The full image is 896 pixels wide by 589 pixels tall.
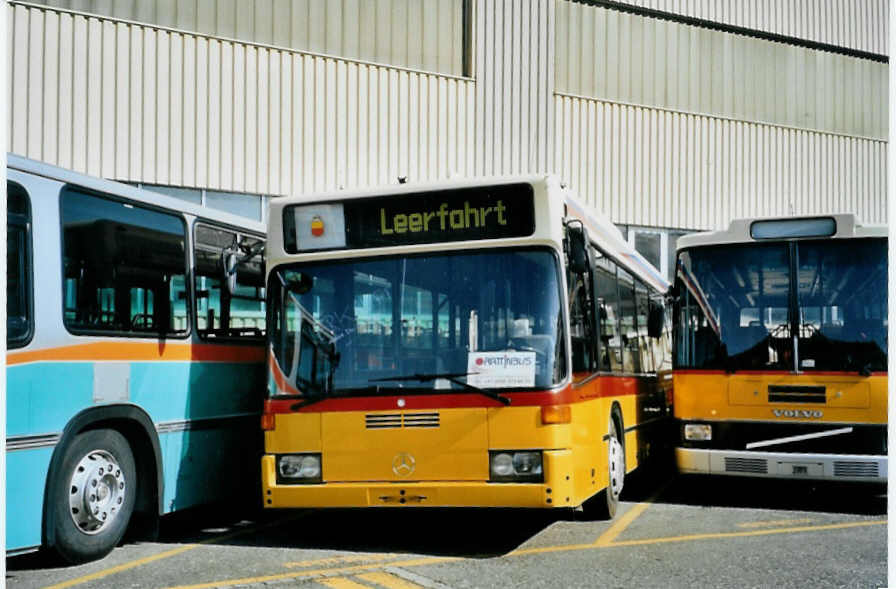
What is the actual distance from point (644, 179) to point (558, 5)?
378cm

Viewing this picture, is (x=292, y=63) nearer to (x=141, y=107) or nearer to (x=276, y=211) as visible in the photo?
(x=141, y=107)

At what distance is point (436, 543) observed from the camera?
7.83 m

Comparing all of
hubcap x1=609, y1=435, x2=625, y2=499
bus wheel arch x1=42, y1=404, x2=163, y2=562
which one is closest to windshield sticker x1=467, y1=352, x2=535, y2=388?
hubcap x1=609, y1=435, x2=625, y2=499

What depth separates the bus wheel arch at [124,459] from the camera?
6.61 meters

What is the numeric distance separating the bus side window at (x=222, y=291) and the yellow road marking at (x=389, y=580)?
2.68 metres

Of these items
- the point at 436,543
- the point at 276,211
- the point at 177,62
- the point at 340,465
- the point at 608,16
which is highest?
the point at 608,16

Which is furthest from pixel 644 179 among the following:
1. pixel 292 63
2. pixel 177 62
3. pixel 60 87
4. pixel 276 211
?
pixel 276 211

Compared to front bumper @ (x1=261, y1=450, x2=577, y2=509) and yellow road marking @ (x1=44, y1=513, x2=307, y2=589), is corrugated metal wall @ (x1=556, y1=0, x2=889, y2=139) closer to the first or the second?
yellow road marking @ (x1=44, y1=513, x2=307, y2=589)

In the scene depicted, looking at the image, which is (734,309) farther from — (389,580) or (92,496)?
(92,496)

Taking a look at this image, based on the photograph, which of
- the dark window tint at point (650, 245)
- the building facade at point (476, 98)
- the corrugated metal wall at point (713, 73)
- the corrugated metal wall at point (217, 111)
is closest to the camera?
the corrugated metal wall at point (217, 111)

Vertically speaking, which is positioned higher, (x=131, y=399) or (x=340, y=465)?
(x=131, y=399)

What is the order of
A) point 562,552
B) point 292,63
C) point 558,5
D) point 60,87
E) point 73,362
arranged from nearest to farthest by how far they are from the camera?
1. point 73,362
2. point 562,552
3. point 60,87
4. point 292,63
5. point 558,5

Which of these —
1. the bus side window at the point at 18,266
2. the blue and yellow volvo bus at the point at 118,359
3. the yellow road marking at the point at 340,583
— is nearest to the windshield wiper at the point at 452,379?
the yellow road marking at the point at 340,583

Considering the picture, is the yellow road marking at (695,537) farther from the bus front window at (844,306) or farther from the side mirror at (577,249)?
the side mirror at (577,249)
